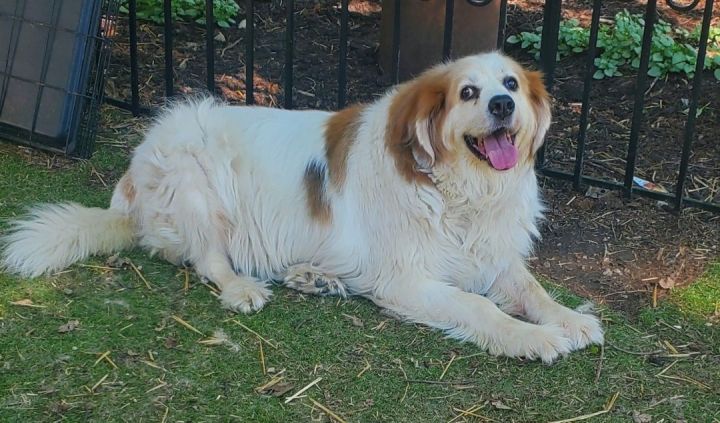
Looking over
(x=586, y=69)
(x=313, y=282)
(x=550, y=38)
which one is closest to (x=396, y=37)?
(x=550, y=38)

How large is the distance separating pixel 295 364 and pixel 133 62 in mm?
3342

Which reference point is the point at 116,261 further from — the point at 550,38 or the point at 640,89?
the point at 640,89

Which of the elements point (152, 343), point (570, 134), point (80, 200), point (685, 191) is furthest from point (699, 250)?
point (80, 200)

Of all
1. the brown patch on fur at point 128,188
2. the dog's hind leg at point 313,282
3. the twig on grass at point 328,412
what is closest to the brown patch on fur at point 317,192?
the dog's hind leg at point 313,282

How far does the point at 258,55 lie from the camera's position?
745cm

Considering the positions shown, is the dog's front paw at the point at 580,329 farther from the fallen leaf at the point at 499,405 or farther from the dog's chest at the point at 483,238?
the fallen leaf at the point at 499,405

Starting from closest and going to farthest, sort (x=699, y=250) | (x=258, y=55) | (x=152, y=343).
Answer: (x=152, y=343) < (x=699, y=250) < (x=258, y=55)

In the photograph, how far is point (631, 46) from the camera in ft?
23.4

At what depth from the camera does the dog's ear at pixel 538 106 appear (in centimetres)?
439

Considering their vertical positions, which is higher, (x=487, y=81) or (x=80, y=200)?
(x=487, y=81)

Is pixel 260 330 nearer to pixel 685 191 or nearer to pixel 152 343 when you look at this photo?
pixel 152 343

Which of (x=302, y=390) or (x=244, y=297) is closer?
(x=302, y=390)

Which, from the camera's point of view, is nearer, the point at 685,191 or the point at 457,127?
the point at 457,127

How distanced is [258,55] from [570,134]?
102 inches
